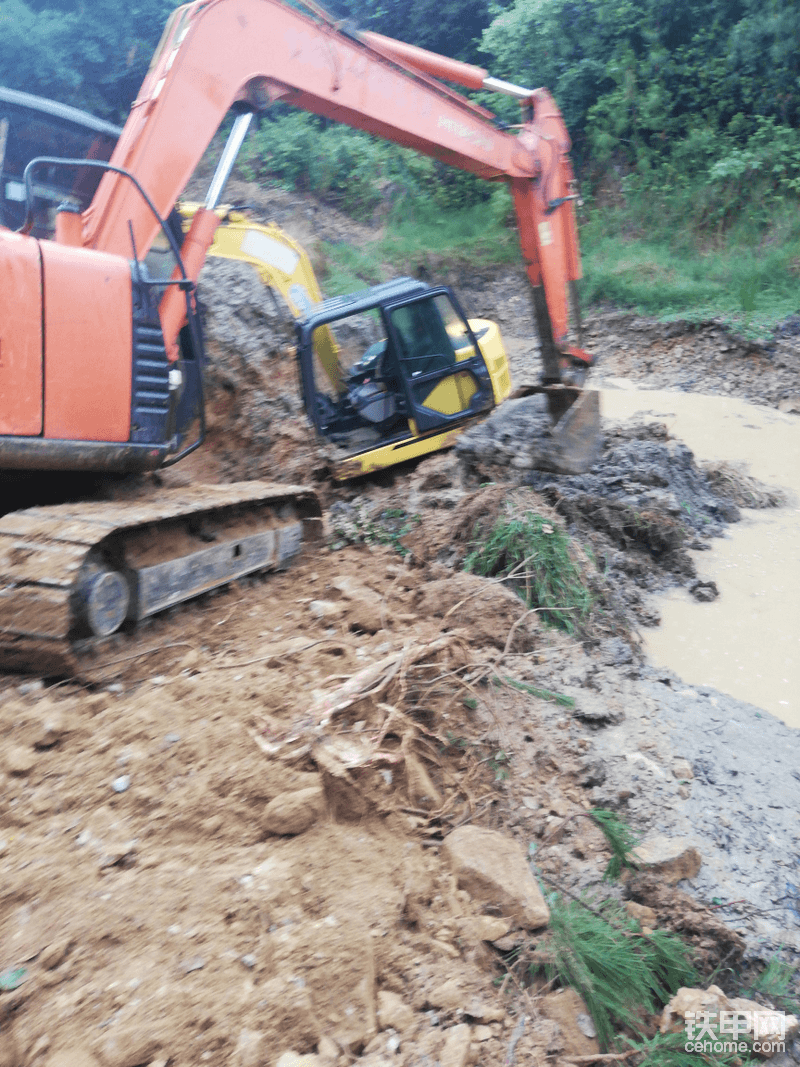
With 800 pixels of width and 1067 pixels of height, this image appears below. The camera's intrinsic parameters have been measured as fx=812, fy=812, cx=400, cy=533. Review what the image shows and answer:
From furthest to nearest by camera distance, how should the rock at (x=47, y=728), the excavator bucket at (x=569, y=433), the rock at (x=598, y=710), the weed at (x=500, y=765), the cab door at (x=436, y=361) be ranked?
the cab door at (x=436, y=361), the excavator bucket at (x=569, y=433), the rock at (x=598, y=710), the weed at (x=500, y=765), the rock at (x=47, y=728)

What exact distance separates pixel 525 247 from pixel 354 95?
1612 mm

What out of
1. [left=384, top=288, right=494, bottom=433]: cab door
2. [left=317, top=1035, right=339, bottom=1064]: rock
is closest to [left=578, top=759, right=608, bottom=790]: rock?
[left=317, top=1035, right=339, bottom=1064]: rock

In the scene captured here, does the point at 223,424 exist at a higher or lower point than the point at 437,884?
higher

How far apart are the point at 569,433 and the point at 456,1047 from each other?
12.6ft

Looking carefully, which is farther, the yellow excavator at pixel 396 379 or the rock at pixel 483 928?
the yellow excavator at pixel 396 379

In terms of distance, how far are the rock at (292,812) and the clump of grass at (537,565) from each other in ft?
7.17

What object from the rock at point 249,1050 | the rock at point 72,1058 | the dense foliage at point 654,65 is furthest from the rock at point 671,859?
the dense foliage at point 654,65

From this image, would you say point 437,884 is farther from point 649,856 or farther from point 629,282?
point 629,282

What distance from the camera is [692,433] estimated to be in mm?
8867

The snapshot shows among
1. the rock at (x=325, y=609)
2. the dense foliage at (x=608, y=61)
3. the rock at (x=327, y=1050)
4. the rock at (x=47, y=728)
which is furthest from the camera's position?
the dense foliage at (x=608, y=61)

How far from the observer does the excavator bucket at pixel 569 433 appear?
5.12 metres

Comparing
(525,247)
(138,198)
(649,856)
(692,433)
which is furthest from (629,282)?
(649,856)

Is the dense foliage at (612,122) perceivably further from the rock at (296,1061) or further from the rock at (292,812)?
the rock at (296,1061)

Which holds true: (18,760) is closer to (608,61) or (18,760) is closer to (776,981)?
(776,981)
